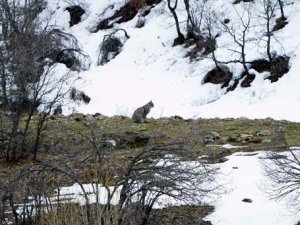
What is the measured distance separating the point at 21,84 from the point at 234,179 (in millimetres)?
5627

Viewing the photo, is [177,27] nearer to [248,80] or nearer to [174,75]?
[174,75]

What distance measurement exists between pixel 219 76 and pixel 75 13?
44.9ft

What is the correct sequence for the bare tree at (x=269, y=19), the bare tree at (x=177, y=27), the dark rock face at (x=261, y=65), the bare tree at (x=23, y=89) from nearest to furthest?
the bare tree at (x=23, y=89)
the bare tree at (x=269, y=19)
the dark rock face at (x=261, y=65)
the bare tree at (x=177, y=27)

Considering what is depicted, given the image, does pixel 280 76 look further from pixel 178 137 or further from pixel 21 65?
pixel 178 137

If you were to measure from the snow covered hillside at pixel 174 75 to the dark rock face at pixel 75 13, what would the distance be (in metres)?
0.62

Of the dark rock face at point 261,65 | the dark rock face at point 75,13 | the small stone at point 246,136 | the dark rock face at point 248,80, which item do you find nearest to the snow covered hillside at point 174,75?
the dark rock face at point 248,80

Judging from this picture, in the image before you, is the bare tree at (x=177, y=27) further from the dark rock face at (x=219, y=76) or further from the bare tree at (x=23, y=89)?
the bare tree at (x=23, y=89)

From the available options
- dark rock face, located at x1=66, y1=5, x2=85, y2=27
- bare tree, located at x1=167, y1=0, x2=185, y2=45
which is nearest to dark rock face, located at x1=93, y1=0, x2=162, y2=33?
dark rock face, located at x1=66, y1=5, x2=85, y2=27

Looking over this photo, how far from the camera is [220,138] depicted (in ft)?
49.6

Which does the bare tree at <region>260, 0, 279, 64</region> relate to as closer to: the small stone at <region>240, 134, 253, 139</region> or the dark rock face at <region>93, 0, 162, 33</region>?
the dark rock face at <region>93, 0, 162, 33</region>

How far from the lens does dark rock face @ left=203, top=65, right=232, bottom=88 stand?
2627 centimetres

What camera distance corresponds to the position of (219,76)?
26703 mm

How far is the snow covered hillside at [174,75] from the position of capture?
2394 centimetres

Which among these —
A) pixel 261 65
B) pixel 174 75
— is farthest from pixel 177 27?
pixel 261 65
